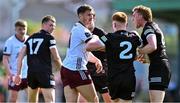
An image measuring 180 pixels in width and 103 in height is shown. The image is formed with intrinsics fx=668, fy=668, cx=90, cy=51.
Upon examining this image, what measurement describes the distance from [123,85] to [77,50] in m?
1.23

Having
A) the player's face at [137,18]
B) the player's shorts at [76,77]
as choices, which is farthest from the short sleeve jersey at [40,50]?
the player's face at [137,18]

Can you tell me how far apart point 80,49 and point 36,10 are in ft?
187

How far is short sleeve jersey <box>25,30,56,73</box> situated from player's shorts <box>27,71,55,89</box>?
0.27 ft

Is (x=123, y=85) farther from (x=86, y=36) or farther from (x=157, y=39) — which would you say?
(x=86, y=36)

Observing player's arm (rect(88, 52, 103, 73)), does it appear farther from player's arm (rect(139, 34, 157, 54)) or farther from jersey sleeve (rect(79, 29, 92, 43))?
player's arm (rect(139, 34, 157, 54))

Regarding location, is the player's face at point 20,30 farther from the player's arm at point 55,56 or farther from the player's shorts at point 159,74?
the player's shorts at point 159,74

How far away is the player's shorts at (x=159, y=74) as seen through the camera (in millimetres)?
11992

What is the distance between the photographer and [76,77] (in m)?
12.4

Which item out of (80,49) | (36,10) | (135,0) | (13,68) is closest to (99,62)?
(80,49)

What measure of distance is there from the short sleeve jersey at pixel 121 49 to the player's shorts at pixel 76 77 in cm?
81

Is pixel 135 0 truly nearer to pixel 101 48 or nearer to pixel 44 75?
pixel 44 75

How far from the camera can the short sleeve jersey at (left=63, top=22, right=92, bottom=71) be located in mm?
12242

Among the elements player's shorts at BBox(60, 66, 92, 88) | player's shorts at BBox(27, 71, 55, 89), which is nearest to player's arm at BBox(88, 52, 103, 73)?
player's shorts at BBox(60, 66, 92, 88)

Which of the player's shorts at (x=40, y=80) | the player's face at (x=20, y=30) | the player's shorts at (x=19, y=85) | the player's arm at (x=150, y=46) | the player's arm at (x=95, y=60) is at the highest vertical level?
the player's face at (x=20, y=30)
